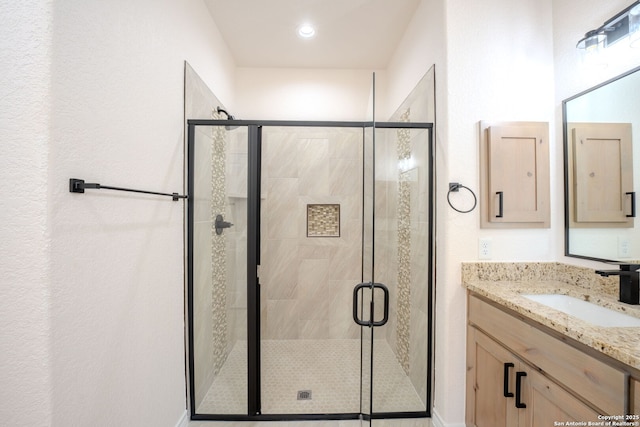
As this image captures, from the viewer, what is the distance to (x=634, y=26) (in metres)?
1.24

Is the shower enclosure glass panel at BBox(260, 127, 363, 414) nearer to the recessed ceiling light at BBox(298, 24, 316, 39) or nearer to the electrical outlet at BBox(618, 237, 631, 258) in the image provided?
the recessed ceiling light at BBox(298, 24, 316, 39)

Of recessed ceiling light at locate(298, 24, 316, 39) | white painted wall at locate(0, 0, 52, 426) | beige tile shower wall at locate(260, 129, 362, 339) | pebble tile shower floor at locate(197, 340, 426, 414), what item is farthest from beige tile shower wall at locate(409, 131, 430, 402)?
white painted wall at locate(0, 0, 52, 426)

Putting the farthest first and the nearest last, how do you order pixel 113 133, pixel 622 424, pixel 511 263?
pixel 511 263 → pixel 113 133 → pixel 622 424

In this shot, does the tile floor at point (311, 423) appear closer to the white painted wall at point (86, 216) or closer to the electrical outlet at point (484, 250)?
the white painted wall at point (86, 216)

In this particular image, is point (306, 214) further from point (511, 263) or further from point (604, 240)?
point (604, 240)

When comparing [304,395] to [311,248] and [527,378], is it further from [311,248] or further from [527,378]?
[527,378]

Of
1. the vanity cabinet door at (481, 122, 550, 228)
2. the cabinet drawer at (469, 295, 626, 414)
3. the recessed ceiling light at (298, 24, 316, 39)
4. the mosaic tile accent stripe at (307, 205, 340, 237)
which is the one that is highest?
the recessed ceiling light at (298, 24, 316, 39)

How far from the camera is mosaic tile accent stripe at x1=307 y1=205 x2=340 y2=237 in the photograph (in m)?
2.63

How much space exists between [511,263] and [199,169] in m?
2.07

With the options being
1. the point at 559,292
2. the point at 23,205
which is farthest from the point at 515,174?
the point at 23,205

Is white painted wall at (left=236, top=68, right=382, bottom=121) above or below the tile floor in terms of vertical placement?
above

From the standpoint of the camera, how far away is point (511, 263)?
1680 mm

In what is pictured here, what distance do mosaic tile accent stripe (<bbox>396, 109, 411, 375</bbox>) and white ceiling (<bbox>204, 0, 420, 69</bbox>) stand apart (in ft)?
3.77

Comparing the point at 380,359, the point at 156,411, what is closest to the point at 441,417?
the point at 380,359
